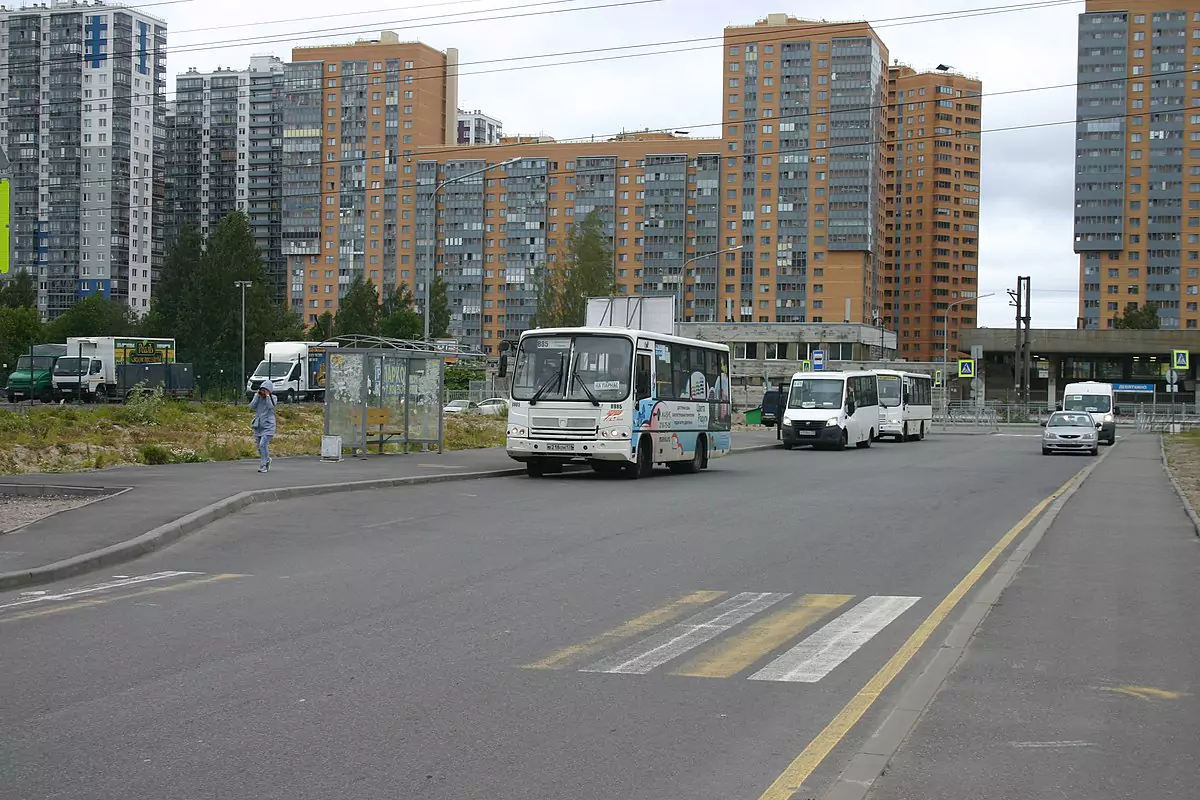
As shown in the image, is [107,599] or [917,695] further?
[107,599]

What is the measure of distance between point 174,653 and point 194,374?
62.4 metres

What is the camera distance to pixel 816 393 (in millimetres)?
40406

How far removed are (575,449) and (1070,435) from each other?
21915 mm

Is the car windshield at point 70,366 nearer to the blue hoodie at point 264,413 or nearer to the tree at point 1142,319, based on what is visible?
the blue hoodie at point 264,413

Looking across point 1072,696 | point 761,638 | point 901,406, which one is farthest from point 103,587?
point 901,406

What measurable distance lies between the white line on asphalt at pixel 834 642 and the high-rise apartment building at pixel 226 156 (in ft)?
561

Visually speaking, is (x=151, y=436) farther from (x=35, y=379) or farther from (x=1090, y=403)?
(x=1090, y=403)

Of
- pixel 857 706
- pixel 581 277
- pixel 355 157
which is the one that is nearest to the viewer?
pixel 857 706

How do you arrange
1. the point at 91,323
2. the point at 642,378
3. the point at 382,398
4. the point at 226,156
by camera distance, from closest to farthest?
the point at 642,378, the point at 382,398, the point at 91,323, the point at 226,156

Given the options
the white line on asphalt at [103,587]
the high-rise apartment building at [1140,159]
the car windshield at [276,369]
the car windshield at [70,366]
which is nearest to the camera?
the white line on asphalt at [103,587]

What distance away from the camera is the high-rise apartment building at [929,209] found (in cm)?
18400

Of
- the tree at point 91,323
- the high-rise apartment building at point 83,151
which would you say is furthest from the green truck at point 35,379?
the high-rise apartment building at point 83,151

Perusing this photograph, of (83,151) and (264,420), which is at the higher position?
(83,151)

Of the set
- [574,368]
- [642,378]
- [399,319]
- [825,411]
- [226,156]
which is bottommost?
[825,411]
